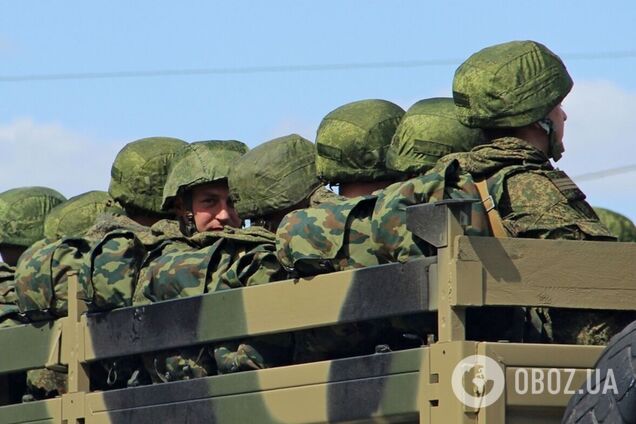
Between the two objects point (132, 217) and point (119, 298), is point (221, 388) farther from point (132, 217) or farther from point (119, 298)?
point (132, 217)

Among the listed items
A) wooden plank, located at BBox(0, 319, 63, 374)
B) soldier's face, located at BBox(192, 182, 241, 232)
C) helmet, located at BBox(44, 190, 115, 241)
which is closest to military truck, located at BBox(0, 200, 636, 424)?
wooden plank, located at BBox(0, 319, 63, 374)

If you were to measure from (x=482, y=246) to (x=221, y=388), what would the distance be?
112 cm

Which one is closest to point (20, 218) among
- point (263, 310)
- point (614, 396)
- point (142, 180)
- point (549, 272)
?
point (142, 180)

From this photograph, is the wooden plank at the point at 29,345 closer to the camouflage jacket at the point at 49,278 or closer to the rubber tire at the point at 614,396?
the camouflage jacket at the point at 49,278

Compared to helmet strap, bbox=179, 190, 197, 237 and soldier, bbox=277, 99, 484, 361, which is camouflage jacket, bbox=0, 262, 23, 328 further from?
soldier, bbox=277, 99, 484, 361

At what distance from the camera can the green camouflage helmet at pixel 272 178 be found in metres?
6.44

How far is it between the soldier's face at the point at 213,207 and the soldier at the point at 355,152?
0.70 m

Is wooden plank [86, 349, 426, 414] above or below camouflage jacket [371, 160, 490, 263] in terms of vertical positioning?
below

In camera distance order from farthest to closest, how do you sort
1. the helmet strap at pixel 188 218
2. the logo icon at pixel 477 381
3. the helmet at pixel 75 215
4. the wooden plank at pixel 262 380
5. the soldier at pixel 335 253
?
the helmet at pixel 75 215 < the helmet strap at pixel 188 218 < the soldier at pixel 335 253 < the wooden plank at pixel 262 380 < the logo icon at pixel 477 381

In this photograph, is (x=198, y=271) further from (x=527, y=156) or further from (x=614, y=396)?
(x=614, y=396)

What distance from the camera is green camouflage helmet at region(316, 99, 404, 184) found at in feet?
21.1

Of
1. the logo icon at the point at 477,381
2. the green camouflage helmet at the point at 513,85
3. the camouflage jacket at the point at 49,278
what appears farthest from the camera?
the camouflage jacket at the point at 49,278

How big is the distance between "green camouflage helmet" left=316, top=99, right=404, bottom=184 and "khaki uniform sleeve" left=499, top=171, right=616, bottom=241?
3.38 ft

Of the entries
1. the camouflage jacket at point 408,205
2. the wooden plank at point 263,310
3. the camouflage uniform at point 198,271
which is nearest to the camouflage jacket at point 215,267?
the camouflage uniform at point 198,271
